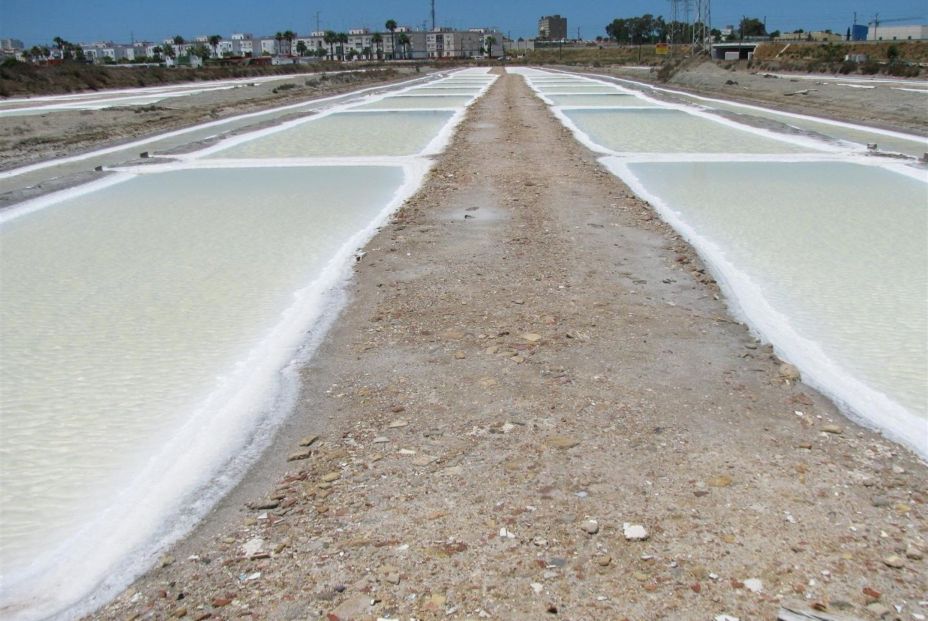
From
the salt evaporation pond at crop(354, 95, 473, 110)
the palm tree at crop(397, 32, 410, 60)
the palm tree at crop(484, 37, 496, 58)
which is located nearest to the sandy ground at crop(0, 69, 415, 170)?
the salt evaporation pond at crop(354, 95, 473, 110)

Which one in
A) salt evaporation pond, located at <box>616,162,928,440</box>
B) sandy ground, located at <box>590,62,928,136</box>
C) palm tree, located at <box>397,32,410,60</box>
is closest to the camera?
salt evaporation pond, located at <box>616,162,928,440</box>

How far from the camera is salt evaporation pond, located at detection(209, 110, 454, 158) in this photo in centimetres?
1145

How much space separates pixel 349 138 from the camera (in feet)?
42.8

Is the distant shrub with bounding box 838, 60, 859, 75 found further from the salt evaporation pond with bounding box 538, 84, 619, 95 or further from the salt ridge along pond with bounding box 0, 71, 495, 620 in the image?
the salt ridge along pond with bounding box 0, 71, 495, 620

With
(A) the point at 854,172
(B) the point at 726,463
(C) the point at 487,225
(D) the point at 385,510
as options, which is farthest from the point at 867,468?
(A) the point at 854,172

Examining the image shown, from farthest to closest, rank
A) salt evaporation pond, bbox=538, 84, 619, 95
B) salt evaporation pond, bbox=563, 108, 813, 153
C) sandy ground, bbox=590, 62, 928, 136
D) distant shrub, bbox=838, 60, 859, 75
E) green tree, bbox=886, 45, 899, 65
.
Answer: green tree, bbox=886, 45, 899, 65 < distant shrub, bbox=838, 60, 859, 75 < salt evaporation pond, bbox=538, 84, 619, 95 < sandy ground, bbox=590, 62, 928, 136 < salt evaporation pond, bbox=563, 108, 813, 153

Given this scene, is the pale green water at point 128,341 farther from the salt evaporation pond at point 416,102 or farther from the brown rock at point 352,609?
the salt evaporation pond at point 416,102

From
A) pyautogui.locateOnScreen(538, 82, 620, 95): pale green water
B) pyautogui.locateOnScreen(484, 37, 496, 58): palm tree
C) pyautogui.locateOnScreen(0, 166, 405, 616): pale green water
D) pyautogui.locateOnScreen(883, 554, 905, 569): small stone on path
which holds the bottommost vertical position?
pyautogui.locateOnScreen(0, 166, 405, 616): pale green water

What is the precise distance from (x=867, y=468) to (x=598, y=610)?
4.05 ft

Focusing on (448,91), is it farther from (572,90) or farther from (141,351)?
(141,351)

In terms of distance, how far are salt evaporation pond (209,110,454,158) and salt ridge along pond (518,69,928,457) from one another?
296cm

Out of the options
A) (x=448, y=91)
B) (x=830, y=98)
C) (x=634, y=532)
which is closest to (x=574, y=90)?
(x=448, y=91)

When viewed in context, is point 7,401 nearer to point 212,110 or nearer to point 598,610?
point 598,610

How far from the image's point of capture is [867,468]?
8.71 ft
